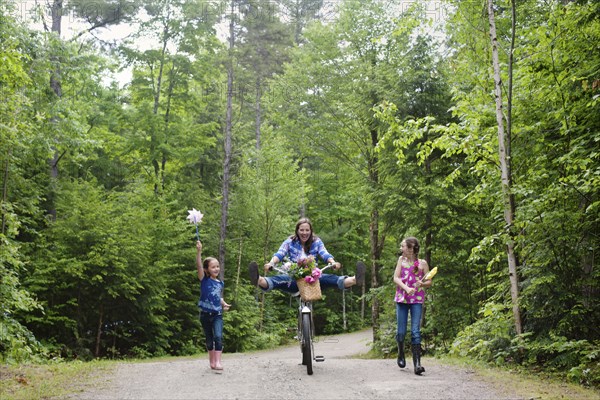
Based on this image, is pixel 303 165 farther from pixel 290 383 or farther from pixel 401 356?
pixel 290 383

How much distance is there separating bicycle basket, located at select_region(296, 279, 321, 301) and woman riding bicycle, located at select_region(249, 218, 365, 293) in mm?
167

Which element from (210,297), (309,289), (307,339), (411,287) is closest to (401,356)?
(411,287)

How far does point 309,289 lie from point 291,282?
0.94 feet

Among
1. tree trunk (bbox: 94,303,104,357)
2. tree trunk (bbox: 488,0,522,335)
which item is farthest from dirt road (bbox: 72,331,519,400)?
tree trunk (bbox: 94,303,104,357)

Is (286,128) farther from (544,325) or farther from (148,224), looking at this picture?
(544,325)

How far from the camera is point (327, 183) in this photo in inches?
1436

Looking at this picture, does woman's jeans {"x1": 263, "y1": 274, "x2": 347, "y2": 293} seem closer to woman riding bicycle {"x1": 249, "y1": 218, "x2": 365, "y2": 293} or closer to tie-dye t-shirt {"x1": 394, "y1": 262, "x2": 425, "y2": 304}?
woman riding bicycle {"x1": 249, "y1": 218, "x2": 365, "y2": 293}

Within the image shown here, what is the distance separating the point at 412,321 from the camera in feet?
25.6

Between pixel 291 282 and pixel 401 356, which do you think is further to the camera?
pixel 401 356

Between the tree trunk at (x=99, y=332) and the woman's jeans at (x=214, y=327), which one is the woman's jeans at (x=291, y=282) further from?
the tree trunk at (x=99, y=332)

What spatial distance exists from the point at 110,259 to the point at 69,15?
10.2m

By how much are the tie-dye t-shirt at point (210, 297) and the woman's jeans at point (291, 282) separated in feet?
3.33

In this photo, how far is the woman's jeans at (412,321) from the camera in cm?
771

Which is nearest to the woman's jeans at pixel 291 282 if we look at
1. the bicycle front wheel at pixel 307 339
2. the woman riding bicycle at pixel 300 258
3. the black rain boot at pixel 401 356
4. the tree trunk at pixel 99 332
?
the woman riding bicycle at pixel 300 258
